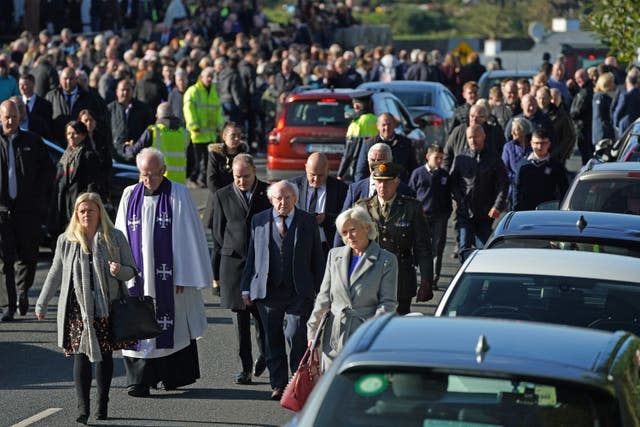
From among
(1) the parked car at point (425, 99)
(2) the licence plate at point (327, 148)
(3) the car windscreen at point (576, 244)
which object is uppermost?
(3) the car windscreen at point (576, 244)

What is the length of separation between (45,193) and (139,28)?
29.5m

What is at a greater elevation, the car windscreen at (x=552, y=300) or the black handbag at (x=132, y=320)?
the car windscreen at (x=552, y=300)

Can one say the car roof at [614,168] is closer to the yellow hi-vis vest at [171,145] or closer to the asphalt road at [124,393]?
the asphalt road at [124,393]

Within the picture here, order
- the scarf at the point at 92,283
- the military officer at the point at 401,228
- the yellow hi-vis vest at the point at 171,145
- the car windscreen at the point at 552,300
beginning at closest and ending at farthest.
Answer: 1. the car windscreen at the point at 552,300
2. the scarf at the point at 92,283
3. the military officer at the point at 401,228
4. the yellow hi-vis vest at the point at 171,145

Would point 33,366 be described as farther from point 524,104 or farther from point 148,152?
point 524,104

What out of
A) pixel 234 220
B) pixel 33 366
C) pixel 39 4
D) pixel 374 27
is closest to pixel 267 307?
pixel 234 220

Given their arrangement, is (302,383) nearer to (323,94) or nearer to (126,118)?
(126,118)

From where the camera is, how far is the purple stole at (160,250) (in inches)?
454

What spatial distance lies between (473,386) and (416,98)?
918 inches

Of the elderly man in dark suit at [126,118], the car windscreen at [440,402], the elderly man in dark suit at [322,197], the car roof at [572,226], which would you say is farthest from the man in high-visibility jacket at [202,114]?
the car windscreen at [440,402]

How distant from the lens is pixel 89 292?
416 inches

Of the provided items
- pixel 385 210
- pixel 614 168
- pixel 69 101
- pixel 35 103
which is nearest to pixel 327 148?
pixel 69 101

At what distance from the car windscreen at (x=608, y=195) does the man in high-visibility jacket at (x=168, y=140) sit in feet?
19.7

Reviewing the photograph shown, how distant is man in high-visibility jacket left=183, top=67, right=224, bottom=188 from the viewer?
2409 cm
